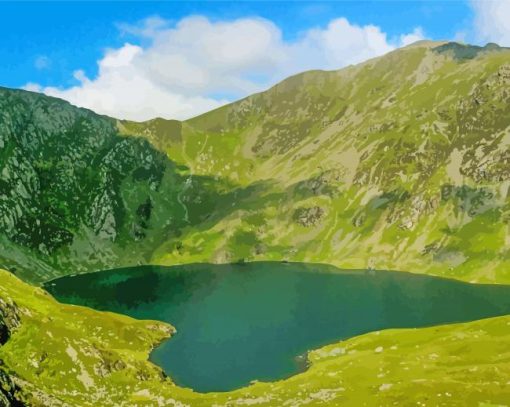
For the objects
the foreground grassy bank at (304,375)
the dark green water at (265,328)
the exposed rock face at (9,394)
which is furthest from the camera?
the dark green water at (265,328)

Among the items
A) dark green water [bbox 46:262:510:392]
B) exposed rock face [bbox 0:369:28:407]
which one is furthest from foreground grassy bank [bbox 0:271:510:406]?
dark green water [bbox 46:262:510:392]

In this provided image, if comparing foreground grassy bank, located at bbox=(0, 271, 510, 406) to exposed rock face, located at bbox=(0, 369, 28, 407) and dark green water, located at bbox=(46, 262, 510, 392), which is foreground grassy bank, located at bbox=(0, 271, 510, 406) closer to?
exposed rock face, located at bbox=(0, 369, 28, 407)

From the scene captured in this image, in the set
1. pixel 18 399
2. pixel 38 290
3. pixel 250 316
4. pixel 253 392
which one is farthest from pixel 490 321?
pixel 38 290

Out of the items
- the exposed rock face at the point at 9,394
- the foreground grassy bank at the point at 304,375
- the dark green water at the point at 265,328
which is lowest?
the dark green water at the point at 265,328

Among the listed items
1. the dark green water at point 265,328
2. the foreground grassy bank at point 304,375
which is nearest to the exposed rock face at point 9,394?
the foreground grassy bank at point 304,375

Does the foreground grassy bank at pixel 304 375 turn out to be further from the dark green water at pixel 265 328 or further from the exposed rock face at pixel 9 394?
the dark green water at pixel 265 328

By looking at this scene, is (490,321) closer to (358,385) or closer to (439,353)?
(439,353)

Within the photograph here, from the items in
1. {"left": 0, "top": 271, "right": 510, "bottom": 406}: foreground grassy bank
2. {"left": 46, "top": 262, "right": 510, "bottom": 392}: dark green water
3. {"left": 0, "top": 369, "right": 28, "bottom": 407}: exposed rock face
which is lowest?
{"left": 46, "top": 262, "right": 510, "bottom": 392}: dark green water

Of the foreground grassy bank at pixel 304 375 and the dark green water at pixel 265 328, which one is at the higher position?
the foreground grassy bank at pixel 304 375
